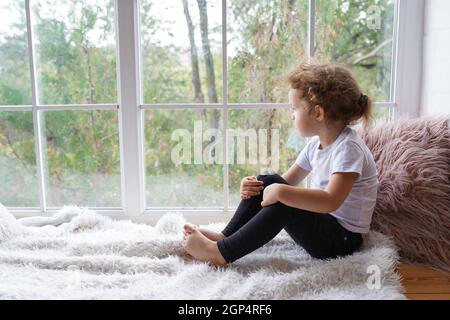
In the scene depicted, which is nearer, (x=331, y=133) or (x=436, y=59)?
(x=331, y=133)

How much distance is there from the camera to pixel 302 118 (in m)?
1.27

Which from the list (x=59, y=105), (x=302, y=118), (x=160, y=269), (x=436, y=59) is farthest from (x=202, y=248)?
(x=436, y=59)

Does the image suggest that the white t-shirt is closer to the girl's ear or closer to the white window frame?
the girl's ear

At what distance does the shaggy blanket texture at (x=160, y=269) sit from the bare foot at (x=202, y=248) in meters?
0.03

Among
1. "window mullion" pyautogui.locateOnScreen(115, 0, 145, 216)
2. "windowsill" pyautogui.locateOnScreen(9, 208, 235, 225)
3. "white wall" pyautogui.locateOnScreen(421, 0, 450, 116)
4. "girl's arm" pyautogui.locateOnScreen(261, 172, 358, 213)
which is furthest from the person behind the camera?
"windowsill" pyautogui.locateOnScreen(9, 208, 235, 225)

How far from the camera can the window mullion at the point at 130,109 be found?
1.52 meters

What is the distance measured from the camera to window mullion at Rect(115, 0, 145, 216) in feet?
4.98

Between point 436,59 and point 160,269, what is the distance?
1.18m

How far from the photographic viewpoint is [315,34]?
1.55 metres

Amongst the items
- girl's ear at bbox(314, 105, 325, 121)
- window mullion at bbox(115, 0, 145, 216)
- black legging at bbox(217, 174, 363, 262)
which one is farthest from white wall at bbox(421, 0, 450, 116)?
window mullion at bbox(115, 0, 145, 216)

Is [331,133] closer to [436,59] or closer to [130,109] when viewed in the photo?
[436,59]

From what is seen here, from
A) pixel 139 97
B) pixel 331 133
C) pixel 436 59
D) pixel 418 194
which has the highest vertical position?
pixel 436 59

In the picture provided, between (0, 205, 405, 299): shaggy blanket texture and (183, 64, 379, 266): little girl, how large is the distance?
2.3 inches
